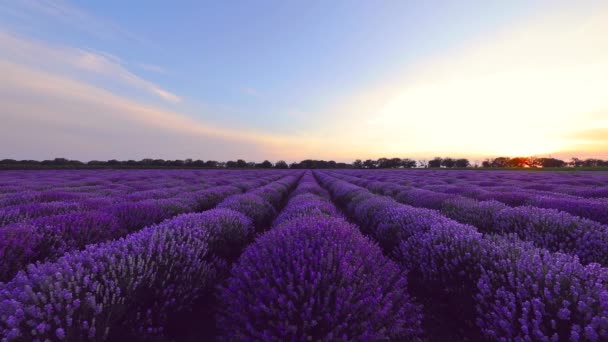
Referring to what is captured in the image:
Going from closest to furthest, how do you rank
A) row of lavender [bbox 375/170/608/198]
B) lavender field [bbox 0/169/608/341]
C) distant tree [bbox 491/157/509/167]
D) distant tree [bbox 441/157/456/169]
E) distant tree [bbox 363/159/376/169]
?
lavender field [bbox 0/169/608/341] < row of lavender [bbox 375/170/608/198] < distant tree [bbox 491/157/509/167] < distant tree [bbox 441/157/456/169] < distant tree [bbox 363/159/376/169]

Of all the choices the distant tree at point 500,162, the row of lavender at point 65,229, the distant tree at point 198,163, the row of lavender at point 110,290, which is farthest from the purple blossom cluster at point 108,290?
the distant tree at point 500,162

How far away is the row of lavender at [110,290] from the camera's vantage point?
1682 millimetres

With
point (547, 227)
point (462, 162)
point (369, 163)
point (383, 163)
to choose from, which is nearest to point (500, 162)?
point (462, 162)

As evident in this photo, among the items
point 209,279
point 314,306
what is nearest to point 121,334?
point 209,279

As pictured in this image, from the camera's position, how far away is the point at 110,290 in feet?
6.95

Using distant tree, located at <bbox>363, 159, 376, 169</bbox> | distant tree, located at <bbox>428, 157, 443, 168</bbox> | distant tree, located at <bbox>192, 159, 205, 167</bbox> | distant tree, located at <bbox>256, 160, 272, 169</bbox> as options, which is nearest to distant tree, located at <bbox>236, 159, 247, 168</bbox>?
distant tree, located at <bbox>256, 160, 272, 169</bbox>

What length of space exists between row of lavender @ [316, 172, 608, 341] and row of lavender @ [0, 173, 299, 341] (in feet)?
8.16

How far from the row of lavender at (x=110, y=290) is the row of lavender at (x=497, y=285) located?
2.49 meters

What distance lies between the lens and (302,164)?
9119cm

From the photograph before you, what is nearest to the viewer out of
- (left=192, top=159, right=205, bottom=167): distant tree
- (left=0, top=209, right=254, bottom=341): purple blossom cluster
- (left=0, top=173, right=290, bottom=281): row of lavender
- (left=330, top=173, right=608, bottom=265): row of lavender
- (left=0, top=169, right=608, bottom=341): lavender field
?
(left=0, top=209, right=254, bottom=341): purple blossom cluster

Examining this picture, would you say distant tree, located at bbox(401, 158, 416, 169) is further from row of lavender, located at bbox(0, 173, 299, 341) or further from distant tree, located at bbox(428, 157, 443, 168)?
row of lavender, located at bbox(0, 173, 299, 341)

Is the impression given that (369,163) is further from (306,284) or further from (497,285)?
(306,284)

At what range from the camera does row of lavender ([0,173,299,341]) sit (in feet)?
5.52

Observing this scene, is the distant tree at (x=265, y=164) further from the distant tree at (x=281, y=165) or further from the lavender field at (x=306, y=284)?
the lavender field at (x=306, y=284)
